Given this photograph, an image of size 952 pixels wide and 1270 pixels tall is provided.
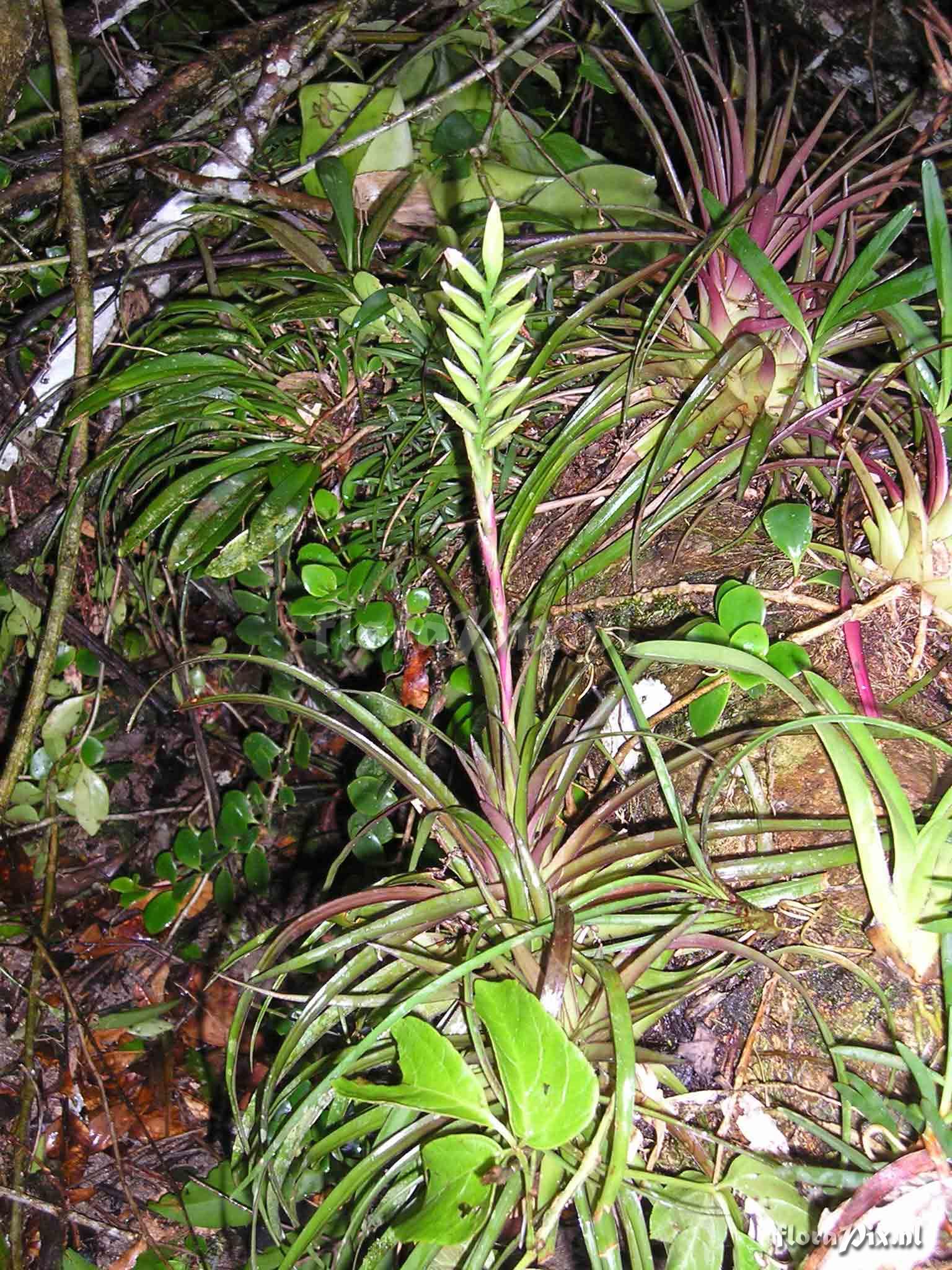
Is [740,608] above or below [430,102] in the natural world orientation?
below

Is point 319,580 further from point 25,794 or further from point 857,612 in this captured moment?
point 25,794

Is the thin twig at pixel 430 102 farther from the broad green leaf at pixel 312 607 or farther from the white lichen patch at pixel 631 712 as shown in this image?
the white lichen patch at pixel 631 712

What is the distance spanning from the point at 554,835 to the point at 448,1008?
222 millimetres

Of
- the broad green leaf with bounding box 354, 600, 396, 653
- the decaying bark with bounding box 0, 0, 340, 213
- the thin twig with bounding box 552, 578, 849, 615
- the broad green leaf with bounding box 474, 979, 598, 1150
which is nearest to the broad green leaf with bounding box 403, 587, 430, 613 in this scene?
the broad green leaf with bounding box 354, 600, 396, 653

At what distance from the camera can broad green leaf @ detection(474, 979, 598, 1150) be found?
24.0 inches

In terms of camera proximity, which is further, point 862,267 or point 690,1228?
point 862,267

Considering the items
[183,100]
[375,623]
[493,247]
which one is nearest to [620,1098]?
[493,247]

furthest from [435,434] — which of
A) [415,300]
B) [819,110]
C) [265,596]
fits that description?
[819,110]

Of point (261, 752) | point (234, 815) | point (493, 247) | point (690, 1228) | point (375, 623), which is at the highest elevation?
point (493, 247)

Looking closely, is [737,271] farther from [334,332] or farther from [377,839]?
[377,839]

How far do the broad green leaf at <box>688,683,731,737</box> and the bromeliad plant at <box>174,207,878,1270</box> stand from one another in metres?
0.04

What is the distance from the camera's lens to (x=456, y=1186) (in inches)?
26.6

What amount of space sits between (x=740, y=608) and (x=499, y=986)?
435 millimetres

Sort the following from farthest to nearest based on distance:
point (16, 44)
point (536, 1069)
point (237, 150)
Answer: point (237, 150)
point (16, 44)
point (536, 1069)
